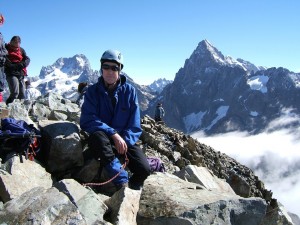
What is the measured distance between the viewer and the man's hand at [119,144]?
8.75 metres

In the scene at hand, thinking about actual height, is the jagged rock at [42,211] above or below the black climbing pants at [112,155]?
below

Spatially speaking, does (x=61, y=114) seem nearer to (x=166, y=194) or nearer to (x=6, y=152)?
(x=6, y=152)

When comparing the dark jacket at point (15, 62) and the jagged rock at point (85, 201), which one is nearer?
the jagged rock at point (85, 201)

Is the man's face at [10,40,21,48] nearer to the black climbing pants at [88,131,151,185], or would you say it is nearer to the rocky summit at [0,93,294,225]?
the rocky summit at [0,93,294,225]

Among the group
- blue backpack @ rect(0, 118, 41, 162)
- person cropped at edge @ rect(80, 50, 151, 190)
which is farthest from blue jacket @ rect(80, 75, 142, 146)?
blue backpack @ rect(0, 118, 41, 162)

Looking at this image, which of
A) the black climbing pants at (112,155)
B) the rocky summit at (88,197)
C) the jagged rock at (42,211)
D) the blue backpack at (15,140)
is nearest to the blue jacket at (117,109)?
the black climbing pants at (112,155)

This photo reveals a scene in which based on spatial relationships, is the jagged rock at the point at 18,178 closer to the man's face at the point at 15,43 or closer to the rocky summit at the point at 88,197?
the rocky summit at the point at 88,197

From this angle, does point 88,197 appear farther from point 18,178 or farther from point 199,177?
point 199,177

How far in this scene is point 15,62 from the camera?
16.4m

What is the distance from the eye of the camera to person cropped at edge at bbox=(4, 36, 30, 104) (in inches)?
640

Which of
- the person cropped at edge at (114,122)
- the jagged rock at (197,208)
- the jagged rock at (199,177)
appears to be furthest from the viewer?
the jagged rock at (199,177)

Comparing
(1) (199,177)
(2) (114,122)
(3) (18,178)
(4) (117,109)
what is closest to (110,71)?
(4) (117,109)

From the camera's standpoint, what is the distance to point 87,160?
33.6 feet

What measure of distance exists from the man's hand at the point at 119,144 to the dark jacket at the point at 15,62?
9.72 metres
